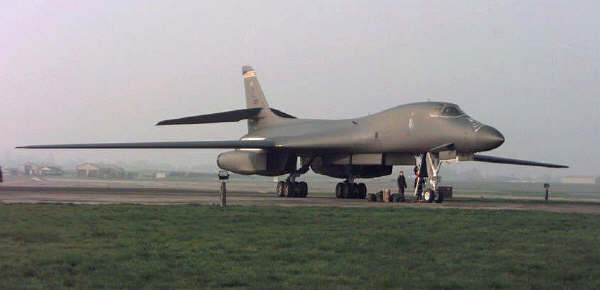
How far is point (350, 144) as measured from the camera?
83.5 feet

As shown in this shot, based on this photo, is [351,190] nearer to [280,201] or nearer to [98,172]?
[280,201]

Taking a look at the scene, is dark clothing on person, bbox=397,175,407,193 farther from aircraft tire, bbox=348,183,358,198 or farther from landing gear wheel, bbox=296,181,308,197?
landing gear wheel, bbox=296,181,308,197

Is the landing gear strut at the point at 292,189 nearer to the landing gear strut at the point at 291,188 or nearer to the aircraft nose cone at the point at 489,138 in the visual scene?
the landing gear strut at the point at 291,188

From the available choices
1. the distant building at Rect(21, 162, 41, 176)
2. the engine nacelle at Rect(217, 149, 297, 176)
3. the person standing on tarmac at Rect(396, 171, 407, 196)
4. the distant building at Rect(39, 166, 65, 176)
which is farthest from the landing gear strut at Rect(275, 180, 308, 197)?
the distant building at Rect(39, 166, 65, 176)

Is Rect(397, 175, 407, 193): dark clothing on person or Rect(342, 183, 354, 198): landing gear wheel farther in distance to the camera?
Rect(342, 183, 354, 198): landing gear wheel

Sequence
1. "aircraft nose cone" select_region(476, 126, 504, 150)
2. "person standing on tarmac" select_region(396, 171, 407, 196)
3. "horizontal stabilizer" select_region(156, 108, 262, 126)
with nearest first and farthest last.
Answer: "aircraft nose cone" select_region(476, 126, 504, 150), "person standing on tarmac" select_region(396, 171, 407, 196), "horizontal stabilizer" select_region(156, 108, 262, 126)

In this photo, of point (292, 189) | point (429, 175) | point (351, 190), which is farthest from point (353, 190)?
point (429, 175)

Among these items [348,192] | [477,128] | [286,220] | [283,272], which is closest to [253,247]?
[283,272]

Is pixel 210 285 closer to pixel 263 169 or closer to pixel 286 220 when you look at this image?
pixel 286 220

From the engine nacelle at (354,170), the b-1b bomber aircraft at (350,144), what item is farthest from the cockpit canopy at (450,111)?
the engine nacelle at (354,170)

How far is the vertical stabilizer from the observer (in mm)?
32219

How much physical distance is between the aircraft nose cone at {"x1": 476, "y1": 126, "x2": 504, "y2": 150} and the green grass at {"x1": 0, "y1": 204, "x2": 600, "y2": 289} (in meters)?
6.39

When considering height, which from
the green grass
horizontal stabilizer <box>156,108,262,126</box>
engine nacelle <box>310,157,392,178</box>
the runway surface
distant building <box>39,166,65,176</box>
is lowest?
A: the green grass

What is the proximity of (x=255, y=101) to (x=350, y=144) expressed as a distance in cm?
937
